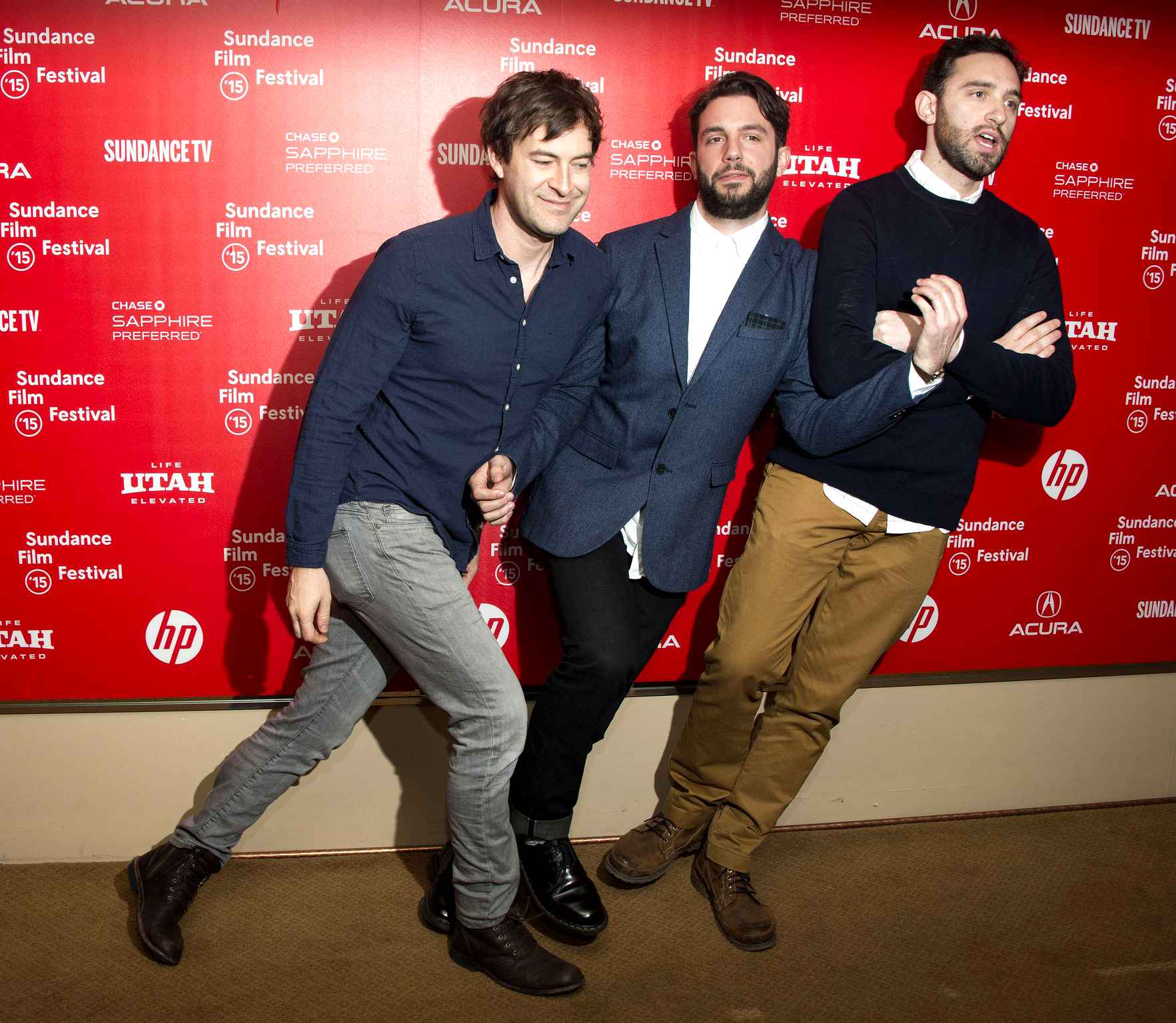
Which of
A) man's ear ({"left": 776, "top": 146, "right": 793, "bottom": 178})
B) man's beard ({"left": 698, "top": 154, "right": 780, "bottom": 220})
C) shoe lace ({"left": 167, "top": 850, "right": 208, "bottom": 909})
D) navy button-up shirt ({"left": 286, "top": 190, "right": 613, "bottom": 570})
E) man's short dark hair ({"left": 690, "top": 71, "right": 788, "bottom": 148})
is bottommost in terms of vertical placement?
shoe lace ({"left": 167, "top": 850, "right": 208, "bottom": 909})

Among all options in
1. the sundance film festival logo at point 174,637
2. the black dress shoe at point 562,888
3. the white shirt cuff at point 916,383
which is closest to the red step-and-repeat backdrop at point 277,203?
the sundance film festival logo at point 174,637

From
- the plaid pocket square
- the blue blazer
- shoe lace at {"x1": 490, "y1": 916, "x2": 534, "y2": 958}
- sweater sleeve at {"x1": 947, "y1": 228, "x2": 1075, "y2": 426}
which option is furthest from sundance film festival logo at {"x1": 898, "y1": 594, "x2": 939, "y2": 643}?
shoe lace at {"x1": 490, "y1": 916, "x2": 534, "y2": 958}

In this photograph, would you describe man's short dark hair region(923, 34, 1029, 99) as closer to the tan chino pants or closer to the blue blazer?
the blue blazer

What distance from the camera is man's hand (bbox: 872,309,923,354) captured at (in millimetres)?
2467

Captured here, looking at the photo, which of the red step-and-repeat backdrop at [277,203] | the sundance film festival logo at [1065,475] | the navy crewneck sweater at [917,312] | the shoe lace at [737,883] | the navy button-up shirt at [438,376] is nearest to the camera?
the navy button-up shirt at [438,376]

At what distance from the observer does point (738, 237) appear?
99.4 inches

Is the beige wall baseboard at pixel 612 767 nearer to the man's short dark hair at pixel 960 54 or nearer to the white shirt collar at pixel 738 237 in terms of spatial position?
the white shirt collar at pixel 738 237

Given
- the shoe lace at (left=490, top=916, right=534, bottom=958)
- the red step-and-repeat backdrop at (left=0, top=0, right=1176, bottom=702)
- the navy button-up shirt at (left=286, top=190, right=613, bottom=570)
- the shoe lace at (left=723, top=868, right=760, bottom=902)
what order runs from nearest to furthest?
the navy button-up shirt at (left=286, top=190, right=613, bottom=570)
the shoe lace at (left=490, top=916, right=534, bottom=958)
the red step-and-repeat backdrop at (left=0, top=0, right=1176, bottom=702)
the shoe lace at (left=723, top=868, right=760, bottom=902)

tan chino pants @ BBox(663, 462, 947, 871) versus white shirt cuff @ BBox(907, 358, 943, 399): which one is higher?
white shirt cuff @ BBox(907, 358, 943, 399)

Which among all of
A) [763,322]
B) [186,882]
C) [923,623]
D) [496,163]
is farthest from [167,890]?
[923,623]

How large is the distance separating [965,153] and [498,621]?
169 cm

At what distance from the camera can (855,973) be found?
2.46m

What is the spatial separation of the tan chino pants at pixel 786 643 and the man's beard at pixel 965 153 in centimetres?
85

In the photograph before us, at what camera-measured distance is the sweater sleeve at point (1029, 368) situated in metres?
2.40
